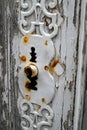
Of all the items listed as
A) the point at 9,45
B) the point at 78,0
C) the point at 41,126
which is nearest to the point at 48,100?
the point at 41,126

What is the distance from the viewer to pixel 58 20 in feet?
2.65

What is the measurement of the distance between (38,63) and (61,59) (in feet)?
0.27

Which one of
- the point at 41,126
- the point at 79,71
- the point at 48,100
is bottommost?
the point at 41,126

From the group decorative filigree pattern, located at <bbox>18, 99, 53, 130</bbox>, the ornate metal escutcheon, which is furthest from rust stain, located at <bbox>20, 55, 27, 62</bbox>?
decorative filigree pattern, located at <bbox>18, 99, 53, 130</bbox>

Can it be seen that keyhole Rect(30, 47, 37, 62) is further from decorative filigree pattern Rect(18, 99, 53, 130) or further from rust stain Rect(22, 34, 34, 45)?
decorative filigree pattern Rect(18, 99, 53, 130)

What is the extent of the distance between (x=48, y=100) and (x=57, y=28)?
239mm

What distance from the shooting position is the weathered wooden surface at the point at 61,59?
0.79 metres

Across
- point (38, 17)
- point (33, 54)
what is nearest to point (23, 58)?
point (33, 54)

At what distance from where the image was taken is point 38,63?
87 centimetres

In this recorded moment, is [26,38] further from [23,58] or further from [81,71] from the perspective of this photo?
[81,71]

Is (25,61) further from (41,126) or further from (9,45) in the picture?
(41,126)

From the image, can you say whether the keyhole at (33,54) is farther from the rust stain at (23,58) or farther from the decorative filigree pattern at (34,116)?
the decorative filigree pattern at (34,116)

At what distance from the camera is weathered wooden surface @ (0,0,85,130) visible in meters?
0.79

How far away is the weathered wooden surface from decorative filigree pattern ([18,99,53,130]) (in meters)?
0.02
